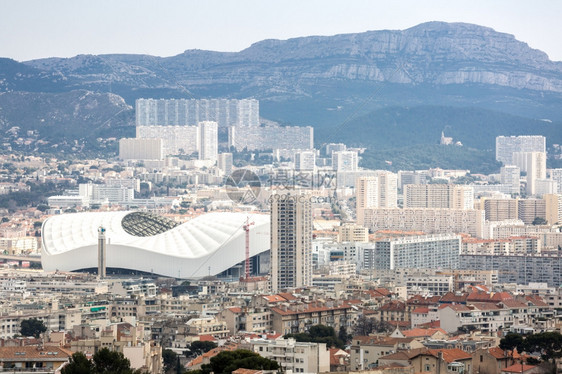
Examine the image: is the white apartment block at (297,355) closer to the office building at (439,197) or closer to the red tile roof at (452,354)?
the red tile roof at (452,354)

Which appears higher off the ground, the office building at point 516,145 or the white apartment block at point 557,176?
the office building at point 516,145

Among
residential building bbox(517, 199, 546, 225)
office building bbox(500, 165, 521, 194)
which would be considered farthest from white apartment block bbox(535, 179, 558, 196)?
residential building bbox(517, 199, 546, 225)

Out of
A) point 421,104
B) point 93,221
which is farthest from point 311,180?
point 421,104

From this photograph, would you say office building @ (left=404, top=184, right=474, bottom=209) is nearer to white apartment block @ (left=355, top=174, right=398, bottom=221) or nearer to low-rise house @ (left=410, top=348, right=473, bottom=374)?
white apartment block @ (left=355, top=174, right=398, bottom=221)

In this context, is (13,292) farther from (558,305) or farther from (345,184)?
(345,184)

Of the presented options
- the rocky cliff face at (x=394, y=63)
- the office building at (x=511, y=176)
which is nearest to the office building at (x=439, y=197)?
the office building at (x=511, y=176)
